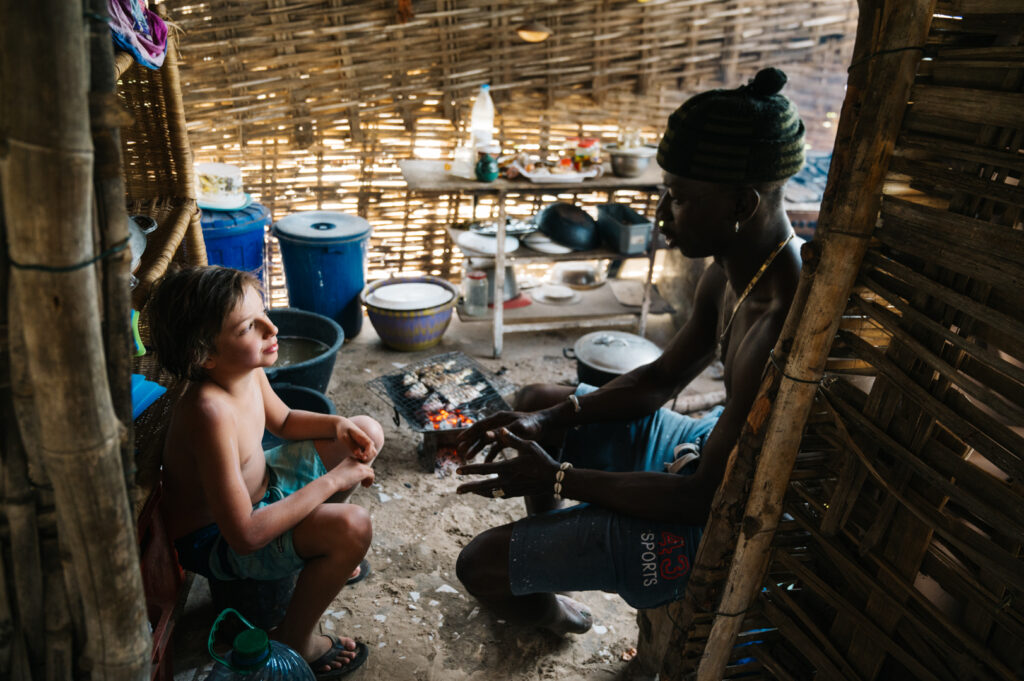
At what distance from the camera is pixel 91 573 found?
1137 mm

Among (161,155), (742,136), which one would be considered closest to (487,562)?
(742,136)

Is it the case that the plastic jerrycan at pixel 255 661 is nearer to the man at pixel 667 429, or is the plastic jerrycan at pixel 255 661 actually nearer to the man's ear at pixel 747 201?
the man at pixel 667 429

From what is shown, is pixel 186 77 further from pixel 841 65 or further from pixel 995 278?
pixel 841 65

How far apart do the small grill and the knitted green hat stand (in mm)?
1821

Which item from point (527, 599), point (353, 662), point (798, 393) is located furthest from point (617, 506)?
point (353, 662)

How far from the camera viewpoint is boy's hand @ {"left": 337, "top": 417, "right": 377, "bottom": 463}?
7.63 feet

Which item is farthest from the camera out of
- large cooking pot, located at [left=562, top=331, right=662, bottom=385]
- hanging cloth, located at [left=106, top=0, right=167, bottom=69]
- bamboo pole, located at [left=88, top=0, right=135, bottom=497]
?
large cooking pot, located at [left=562, top=331, right=662, bottom=385]

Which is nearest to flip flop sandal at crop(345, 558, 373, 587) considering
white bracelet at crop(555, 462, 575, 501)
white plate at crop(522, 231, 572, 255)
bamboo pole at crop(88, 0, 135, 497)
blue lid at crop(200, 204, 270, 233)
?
white bracelet at crop(555, 462, 575, 501)

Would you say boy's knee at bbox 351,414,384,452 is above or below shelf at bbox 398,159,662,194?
below

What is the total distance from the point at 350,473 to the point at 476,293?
9.45ft

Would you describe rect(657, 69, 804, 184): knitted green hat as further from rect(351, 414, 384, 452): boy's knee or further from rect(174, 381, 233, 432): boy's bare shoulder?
rect(174, 381, 233, 432): boy's bare shoulder

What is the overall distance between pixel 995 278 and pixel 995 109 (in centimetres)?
29

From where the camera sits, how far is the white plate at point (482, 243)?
4.67 metres

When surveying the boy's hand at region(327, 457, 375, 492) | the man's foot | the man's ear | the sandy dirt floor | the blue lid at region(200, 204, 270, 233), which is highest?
the man's ear
